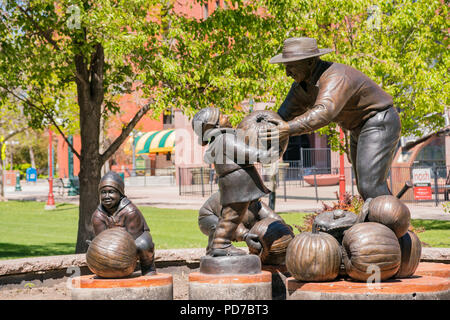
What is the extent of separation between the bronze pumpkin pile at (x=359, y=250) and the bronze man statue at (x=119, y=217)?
1427 mm

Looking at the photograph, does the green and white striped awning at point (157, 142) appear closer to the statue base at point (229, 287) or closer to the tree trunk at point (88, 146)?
the tree trunk at point (88, 146)

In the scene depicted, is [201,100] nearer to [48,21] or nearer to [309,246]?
[48,21]

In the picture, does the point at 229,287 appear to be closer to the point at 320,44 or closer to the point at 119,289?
the point at 119,289

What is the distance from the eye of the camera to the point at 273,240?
589cm

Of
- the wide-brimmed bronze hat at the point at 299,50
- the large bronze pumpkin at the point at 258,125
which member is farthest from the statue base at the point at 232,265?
the wide-brimmed bronze hat at the point at 299,50

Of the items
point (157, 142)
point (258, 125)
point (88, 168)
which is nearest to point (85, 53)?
point (88, 168)

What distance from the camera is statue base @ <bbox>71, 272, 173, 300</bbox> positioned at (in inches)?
198

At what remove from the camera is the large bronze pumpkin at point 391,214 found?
4918 mm

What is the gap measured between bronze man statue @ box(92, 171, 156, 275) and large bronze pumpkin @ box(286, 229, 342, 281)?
56.2 inches

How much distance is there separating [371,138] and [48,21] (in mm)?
7281

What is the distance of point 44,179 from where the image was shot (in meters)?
63.6

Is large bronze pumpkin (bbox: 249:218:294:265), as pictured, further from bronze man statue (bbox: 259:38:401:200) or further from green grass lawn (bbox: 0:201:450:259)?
green grass lawn (bbox: 0:201:450:259)

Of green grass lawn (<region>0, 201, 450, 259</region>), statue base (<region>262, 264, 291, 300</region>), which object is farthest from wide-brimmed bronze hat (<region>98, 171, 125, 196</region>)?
green grass lawn (<region>0, 201, 450, 259</region>)

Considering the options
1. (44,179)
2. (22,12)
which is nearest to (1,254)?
(22,12)
